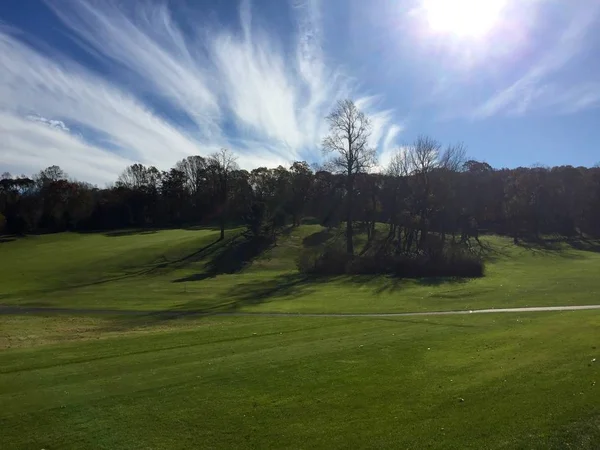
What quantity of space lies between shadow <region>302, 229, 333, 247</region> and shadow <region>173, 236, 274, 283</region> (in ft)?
20.9

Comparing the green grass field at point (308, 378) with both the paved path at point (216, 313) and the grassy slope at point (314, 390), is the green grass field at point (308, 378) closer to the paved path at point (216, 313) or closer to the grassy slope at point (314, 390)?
the grassy slope at point (314, 390)

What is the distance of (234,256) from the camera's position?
7088 centimetres

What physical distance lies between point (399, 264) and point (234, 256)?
27.4 metres

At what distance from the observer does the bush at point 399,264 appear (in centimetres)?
5184

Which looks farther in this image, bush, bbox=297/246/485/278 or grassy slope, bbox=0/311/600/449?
bush, bbox=297/246/485/278

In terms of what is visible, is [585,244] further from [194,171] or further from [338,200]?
[194,171]

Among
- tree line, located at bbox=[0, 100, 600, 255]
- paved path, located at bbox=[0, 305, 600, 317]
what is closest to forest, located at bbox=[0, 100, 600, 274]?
tree line, located at bbox=[0, 100, 600, 255]

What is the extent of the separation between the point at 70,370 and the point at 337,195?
85255 millimetres

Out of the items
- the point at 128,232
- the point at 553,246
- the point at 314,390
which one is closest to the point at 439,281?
the point at 314,390

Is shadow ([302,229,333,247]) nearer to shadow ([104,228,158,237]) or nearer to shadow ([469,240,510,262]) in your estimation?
shadow ([469,240,510,262])

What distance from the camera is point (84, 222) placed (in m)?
109

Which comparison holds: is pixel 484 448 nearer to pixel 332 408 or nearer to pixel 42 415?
pixel 332 408

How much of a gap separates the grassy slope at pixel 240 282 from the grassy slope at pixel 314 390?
1210cm

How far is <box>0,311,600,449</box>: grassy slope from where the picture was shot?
9242mm
